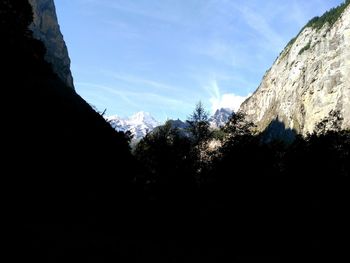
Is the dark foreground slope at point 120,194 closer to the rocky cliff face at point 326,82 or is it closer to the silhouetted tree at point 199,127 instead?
the silhouetted tree at point 199,127

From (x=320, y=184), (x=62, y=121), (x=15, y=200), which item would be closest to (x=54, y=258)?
(x=15, y=200)

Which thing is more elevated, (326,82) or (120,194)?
(326,82)

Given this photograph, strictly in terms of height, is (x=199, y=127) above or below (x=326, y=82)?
below

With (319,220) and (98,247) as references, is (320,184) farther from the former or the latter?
(98,247)

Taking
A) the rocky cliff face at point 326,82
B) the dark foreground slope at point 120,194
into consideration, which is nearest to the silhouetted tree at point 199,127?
the dark foreground slope at point 120,194

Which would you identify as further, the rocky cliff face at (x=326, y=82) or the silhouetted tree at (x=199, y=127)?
the rocky cliff face at (x=326, y=82)

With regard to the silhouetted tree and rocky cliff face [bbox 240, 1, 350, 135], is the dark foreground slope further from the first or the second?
rocky cliff face [bbox 240, 1, 350, 135]

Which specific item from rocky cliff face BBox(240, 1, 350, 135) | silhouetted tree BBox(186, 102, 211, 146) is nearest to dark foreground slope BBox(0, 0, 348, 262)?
silhouetted tree BBox(186, 102, 211, 146)

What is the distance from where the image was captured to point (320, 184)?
36.8 metres

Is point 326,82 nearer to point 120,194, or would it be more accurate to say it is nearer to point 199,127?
point 199,127

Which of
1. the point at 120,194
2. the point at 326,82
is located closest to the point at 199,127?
the point at 120,194

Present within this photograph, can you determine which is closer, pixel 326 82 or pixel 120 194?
pixel 120 194

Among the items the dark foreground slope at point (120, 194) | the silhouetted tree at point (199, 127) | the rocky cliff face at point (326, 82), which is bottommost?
the dark foreground slope at point (120, 194)

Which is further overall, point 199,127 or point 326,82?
point 326,82
